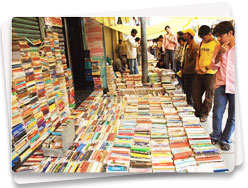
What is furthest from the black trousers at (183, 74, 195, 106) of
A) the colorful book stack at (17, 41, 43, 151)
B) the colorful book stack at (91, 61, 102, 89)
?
the colorful book stack at (17, 41, 43, 151)

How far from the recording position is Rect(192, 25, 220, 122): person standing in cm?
246

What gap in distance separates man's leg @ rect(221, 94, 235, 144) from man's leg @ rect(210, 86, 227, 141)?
3.4 inches

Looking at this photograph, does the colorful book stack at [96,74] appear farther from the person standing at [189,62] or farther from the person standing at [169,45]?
the person standing at [189,62]

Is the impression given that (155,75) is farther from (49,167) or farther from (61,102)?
(49,167)

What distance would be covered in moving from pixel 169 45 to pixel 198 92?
1094 mm

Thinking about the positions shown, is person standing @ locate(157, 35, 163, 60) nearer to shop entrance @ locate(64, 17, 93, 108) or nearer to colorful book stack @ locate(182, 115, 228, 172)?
colorful book stack @ locate(182, 115, 228, 172)

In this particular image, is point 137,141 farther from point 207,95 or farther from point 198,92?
point 198,92

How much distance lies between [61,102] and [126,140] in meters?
1.28

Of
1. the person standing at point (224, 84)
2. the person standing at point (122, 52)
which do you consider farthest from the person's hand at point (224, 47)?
the person standing at point (122, 52)

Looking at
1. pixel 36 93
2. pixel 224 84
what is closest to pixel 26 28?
pixel 36 93

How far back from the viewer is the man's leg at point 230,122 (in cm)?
217

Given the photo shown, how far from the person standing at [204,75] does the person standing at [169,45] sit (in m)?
0.57

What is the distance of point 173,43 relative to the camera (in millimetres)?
3576

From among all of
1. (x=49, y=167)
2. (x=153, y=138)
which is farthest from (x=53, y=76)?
(x=153, y=138)
